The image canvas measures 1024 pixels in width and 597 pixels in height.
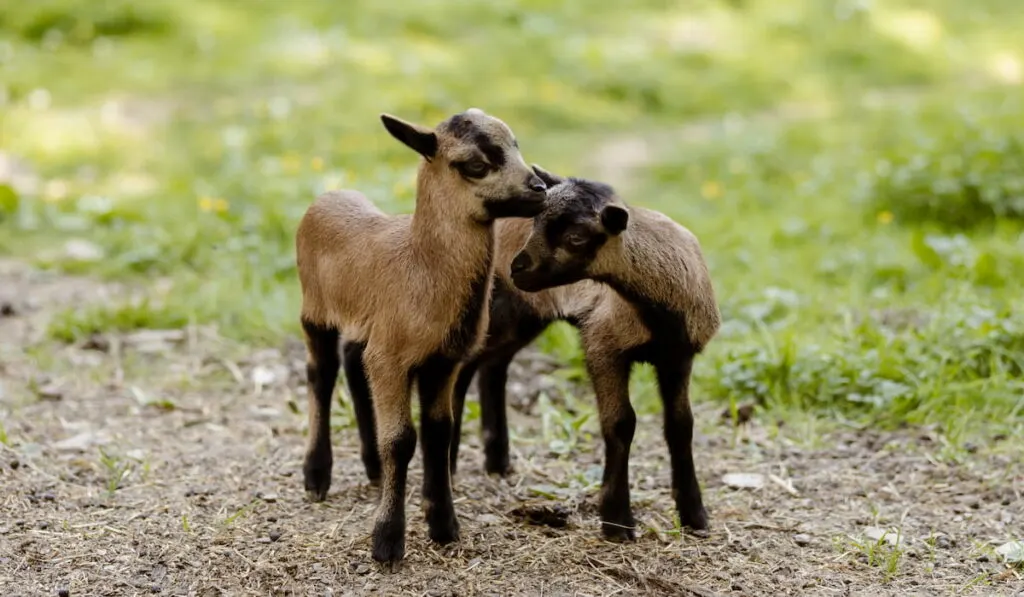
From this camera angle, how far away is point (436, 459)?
15.3 feet

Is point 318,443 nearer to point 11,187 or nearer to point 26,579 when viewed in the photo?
point 26,579

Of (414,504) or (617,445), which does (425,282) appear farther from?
(414,504)

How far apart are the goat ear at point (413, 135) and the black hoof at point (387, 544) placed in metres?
1.40

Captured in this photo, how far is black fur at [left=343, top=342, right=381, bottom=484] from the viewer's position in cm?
512

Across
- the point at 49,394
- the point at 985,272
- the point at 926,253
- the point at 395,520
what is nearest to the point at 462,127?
the point at 395,520

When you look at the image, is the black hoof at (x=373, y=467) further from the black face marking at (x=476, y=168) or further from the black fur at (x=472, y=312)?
the black face marking at (x=476, y=168)

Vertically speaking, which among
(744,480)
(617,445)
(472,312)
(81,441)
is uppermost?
(472,312)

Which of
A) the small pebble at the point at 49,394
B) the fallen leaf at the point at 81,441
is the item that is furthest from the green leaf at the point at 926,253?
the small pebble at the point at 49,394

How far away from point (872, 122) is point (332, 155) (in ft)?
18.7

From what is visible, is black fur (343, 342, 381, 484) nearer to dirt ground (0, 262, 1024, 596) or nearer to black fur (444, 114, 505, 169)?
dirt ground (0, 262, 1024, 596)

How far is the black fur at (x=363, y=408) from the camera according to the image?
5.12 m

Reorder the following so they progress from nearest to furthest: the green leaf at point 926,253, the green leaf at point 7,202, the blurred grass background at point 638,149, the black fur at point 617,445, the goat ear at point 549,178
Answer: the goat ear at point 549,178 < the black fur at point 617,445 < the blurred grass background at point 638,149 < the green leaf at point 926,253 < the green leaf at point 7,202

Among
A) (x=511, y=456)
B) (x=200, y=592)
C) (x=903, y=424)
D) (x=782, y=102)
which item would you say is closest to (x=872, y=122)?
(x=782, y=102)

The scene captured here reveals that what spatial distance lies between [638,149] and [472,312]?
7.56m
